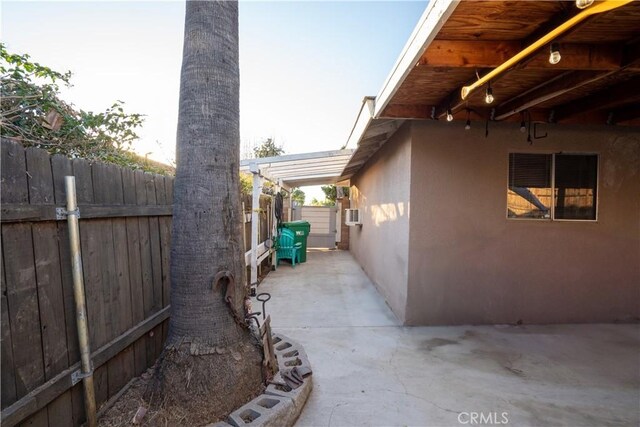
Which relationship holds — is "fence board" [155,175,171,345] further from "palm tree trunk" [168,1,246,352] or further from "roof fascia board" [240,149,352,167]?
"roof fascia board" [240,149,352,167]

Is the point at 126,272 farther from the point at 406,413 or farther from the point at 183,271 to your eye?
the point at 406,413

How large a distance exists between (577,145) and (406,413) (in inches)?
169

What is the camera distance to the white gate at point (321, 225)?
1398 centimetres

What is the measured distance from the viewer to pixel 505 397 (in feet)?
9.34

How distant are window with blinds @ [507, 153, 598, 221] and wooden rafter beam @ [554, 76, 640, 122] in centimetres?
64

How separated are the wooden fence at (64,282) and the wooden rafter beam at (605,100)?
457cm

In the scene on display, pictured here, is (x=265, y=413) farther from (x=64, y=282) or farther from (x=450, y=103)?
(x=450, y=103)

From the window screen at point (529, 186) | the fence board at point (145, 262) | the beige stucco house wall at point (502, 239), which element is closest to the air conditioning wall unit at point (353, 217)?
the beige stucco house wall at point (502, 239)

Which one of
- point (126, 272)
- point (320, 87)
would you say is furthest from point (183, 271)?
point (320, 87)

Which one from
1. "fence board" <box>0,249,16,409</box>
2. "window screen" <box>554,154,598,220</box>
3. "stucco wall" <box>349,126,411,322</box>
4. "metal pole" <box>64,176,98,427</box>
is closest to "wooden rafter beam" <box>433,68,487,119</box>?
"stucco wall" <box>349,126,411,322</box>

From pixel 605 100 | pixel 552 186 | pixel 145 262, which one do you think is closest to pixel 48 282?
pixel 145 262

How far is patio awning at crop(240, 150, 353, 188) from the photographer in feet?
21.5

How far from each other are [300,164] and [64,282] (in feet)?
19.7

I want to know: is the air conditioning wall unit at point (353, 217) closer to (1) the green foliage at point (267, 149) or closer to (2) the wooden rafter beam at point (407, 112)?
(2) the wooden rafter beam at point (407, 112)
